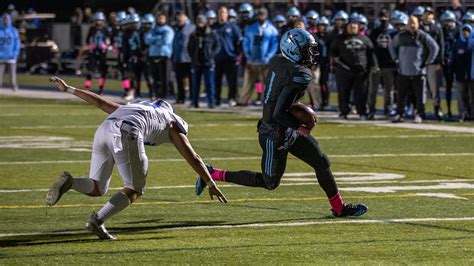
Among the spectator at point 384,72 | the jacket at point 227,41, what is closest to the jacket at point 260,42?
the jacket at point 227,41

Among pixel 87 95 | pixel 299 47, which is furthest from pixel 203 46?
pixel 87 95

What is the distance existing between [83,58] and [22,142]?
22.4 metres

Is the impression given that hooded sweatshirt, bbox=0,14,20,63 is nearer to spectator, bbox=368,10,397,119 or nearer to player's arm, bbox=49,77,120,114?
spectator, bbox=368,10,397,119

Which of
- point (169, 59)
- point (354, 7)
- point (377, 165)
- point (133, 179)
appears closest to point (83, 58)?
point (354, 7)

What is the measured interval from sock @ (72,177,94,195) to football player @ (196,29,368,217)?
187 centimetres

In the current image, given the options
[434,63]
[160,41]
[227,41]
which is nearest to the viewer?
[434,63]

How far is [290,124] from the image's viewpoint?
11.5 meters

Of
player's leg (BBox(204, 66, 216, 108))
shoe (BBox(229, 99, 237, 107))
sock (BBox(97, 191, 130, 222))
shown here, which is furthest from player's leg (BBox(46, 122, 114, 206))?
shoe (BBox(229, 99, 237, 107))

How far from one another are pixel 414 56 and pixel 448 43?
2329 millimetres

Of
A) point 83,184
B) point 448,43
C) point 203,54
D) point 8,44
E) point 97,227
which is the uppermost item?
point 83,184

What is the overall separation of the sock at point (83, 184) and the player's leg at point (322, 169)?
1.99 metres

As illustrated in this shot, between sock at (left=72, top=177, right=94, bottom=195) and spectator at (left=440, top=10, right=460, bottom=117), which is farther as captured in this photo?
spectator at (left=440, top=10, right=460, bottom=117)

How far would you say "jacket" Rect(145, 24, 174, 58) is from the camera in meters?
29.7

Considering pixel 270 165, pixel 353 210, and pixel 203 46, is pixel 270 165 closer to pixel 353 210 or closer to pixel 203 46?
pixel 353 210
